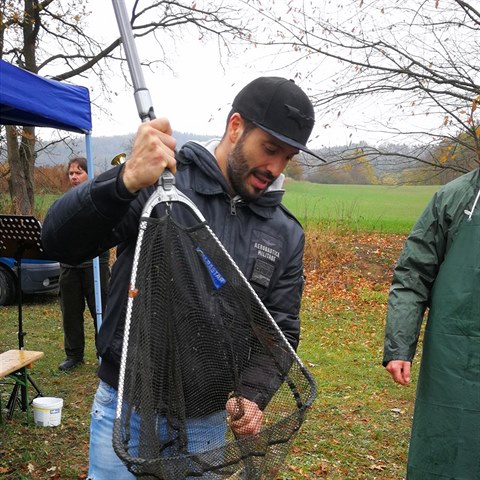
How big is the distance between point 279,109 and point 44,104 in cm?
405

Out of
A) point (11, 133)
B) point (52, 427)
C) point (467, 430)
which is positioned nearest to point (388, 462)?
point (467, 430)

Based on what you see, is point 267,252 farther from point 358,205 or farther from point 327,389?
point 358,205

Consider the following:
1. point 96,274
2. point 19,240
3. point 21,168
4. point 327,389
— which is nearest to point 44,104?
point 19,240

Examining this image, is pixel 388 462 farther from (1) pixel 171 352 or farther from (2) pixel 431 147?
(2) pixel 431 147

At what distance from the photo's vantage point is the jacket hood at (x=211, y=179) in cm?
195

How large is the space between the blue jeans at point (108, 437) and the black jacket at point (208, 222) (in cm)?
7

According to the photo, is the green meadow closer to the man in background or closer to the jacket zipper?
the man in background

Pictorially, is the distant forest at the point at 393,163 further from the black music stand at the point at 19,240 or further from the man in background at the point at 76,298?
the black music stand at the point at 19,240

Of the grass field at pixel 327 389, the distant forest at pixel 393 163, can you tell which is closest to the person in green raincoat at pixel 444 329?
the grass field at pixel 327 389

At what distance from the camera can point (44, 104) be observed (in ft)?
17.7

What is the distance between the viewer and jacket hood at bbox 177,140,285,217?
1.95 meters

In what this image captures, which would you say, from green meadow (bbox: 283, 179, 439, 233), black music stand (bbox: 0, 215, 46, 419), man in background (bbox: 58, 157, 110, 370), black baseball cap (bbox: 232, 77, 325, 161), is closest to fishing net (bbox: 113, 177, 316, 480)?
black baseball cap (bbox: 232, 77, 325, 161)

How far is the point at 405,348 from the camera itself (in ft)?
9.40

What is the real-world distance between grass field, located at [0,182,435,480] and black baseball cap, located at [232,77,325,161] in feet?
10.2
